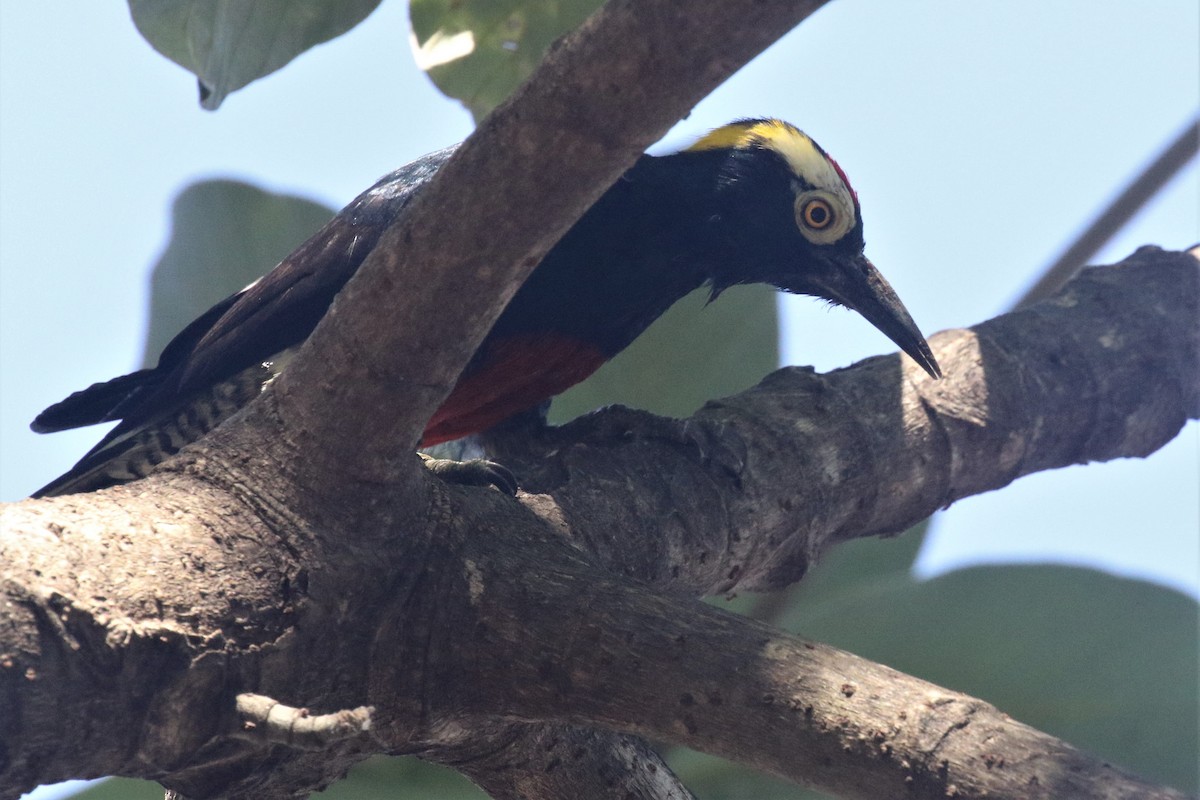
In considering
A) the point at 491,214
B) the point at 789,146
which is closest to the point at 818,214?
the point at 789,146

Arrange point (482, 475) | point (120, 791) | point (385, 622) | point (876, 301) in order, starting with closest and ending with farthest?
point (385, 622) < point (482, 475) < point (120, 791) < point (876, 301)

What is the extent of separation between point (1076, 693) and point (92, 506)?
2610 millimetres

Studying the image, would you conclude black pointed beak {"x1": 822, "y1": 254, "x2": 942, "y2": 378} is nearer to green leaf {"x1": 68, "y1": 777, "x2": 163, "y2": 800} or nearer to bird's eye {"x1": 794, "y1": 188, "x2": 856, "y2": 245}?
bird's eye {"x1": 794, "y1": 188, "x2": 856, "y2": 245}

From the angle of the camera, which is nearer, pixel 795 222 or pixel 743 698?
pixel 743 698

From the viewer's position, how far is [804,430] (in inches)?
109

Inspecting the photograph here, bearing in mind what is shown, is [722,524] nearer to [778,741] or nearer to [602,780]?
[602,780]

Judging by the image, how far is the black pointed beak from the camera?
3.06m

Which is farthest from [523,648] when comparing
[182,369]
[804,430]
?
[182,369]

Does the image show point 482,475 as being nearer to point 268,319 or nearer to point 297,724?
point 268,319

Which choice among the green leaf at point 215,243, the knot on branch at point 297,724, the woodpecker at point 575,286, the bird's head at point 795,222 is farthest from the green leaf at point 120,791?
the bird's head at point 795,222

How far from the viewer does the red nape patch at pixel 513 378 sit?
9.57ft

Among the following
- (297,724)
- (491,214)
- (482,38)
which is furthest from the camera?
(482,38)

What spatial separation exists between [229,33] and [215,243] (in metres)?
0.82

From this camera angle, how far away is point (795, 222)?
3.26m
